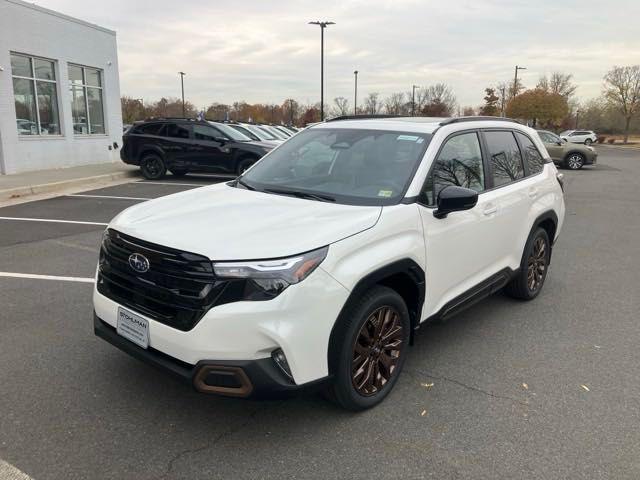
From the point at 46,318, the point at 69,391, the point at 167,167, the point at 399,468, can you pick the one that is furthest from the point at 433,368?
the point at 167,167

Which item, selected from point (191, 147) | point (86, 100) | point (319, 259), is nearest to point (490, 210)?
point (319, 259)

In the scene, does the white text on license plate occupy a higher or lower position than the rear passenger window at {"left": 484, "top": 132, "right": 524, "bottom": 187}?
lower

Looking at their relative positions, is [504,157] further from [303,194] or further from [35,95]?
[35,95]

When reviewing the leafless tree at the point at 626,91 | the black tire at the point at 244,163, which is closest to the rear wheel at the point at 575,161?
the black tire at the point at 244,163

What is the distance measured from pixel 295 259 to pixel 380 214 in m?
0.76

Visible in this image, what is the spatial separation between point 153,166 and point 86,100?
18.7 feet

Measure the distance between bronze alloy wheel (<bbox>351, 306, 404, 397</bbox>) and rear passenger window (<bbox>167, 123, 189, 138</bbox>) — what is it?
Result: 1291 cm

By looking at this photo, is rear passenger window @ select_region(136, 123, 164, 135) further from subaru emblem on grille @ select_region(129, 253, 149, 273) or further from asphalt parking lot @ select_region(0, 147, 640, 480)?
subaru emblem on grille @ select_region(129, 253, 149, 273)

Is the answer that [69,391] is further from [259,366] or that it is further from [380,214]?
[380,214]

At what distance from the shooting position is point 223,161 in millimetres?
14453

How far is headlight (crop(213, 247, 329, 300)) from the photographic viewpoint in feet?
8.49

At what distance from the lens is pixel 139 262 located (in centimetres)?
290

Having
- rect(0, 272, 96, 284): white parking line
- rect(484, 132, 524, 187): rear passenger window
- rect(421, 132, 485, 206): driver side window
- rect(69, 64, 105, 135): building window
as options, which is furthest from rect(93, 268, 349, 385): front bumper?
rect(69, 64, 105, 135): building window

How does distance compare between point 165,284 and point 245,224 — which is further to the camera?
point 245,224
